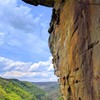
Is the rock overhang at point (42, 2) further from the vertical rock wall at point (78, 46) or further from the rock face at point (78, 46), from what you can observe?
the vertical rock wall at point (78, 46)

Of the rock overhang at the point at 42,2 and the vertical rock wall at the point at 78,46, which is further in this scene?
the rock overhang at the point at 42,2

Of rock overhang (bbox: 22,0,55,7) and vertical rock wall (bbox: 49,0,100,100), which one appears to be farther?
rock overhang (bbox: 22,0,55,7)

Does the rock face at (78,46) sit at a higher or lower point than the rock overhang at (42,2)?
lower

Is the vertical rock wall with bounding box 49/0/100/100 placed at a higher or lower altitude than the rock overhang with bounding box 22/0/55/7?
lower

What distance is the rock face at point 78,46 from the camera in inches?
551

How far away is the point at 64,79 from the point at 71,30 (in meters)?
4.42

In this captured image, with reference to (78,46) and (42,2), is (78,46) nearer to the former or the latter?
(78,46)

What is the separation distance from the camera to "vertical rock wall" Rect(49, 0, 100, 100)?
13992 millimetres

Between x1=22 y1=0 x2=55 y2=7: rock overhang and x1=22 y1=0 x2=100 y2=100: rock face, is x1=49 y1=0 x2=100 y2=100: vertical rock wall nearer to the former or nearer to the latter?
x1=22 y1=0 x2=100 y2=100: rock face

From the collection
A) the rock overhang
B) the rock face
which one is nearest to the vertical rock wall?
the rock face

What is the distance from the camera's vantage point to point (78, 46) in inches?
635

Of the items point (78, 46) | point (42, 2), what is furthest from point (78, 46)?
point (42, 2)

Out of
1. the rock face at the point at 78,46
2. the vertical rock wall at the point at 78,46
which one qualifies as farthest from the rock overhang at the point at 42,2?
the vertical rock wall at the point at 78,46

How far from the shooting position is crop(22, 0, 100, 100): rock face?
1399 cm
